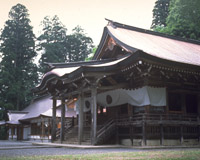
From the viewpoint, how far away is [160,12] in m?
44.5

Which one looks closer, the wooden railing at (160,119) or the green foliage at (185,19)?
the wooden railing at (160,119)

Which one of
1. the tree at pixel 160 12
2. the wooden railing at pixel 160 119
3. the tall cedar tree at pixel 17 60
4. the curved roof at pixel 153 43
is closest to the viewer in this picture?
the wooden railing at pixel 160 119

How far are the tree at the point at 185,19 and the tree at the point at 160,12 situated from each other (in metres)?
8.30

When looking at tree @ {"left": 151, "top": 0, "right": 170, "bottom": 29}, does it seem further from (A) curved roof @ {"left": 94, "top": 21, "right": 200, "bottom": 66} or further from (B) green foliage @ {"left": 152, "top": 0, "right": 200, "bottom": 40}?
(A) curved roof @ {"left": 94, "top": 21, "right": 200, "bottom": 66}

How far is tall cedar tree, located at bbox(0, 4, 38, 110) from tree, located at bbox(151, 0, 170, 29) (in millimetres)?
20636

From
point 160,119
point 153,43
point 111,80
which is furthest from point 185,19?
point 160,119

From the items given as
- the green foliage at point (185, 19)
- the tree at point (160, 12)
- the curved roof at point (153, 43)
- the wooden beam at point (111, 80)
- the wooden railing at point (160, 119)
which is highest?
the tree at point (160, 12)

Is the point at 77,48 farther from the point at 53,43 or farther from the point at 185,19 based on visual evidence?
the point at 185,19

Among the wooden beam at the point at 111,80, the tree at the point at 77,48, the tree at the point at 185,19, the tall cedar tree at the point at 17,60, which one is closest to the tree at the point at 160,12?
the tree at the point at 185,19

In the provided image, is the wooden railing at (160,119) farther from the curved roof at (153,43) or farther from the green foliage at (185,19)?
the green foliage at (185,19)

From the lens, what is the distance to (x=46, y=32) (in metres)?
50.4

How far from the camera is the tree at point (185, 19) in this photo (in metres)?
33.0

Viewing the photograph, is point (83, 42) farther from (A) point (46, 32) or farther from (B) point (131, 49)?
(B) point (131, 49)

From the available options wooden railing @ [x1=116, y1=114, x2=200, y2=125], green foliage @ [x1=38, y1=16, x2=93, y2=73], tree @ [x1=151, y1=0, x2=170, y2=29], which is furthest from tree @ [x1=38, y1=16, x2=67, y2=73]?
wooden railing @ [x1=116, y1=114, x2=200, y2=125]
